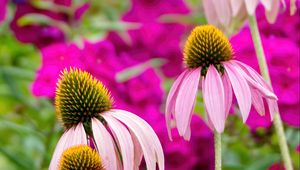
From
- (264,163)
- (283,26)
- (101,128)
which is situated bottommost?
(264,163)

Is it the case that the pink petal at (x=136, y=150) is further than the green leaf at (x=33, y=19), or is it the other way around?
the green leaf at (x=33, y=19)

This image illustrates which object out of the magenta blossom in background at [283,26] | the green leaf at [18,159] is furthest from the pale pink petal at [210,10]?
the green leaf at [18,159]

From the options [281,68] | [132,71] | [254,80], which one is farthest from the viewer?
[132,71]

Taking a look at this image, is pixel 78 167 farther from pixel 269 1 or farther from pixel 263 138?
pixel 263 138

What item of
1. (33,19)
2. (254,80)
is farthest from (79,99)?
(33,19)

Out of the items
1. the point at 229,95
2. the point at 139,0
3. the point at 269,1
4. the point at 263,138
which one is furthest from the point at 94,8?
the point at 229,95

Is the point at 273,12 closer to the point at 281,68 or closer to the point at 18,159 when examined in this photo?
the point at 281,68

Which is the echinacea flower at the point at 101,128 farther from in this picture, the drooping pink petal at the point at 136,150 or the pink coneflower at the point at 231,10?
the pink coneflower at the point at 231,10
